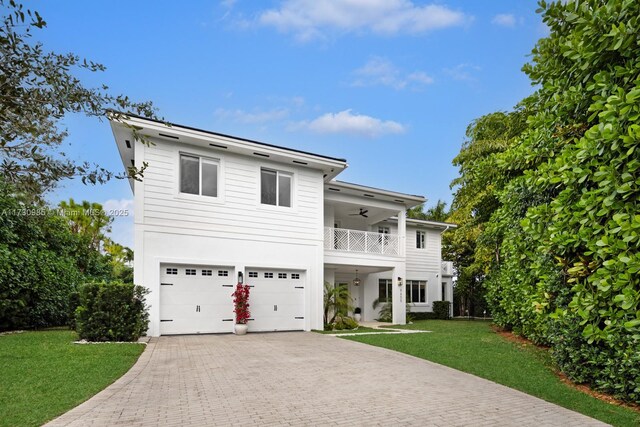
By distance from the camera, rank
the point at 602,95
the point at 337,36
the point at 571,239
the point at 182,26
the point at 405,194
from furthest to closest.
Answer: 1. the point at 405,194
2. the point at 337,36
3. the point at 182,26
4. the point at 571,239
5. the point at 602,95

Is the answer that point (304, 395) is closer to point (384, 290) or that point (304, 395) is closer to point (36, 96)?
point (36, 96)

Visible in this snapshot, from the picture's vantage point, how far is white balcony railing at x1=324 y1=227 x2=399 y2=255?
1936cm

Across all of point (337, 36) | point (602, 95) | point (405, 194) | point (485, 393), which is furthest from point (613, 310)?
point (405, 194)

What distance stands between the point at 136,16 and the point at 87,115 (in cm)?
416

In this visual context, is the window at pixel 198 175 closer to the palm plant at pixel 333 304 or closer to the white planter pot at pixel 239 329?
the white planter pot at pixel 239 329

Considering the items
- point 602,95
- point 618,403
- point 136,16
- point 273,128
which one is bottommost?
point 618,403

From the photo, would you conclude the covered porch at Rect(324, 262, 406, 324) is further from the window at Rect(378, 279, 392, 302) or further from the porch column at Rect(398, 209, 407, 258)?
the porch column at Rect(398, 209, 407, 258)

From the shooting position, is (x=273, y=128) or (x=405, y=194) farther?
(x=273, y=128)

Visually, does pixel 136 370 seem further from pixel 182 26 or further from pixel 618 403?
pixel 618 403

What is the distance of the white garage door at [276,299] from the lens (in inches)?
627

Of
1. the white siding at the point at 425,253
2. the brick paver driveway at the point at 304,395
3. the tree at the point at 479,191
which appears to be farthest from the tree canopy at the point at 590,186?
the white siding at the point at 425,253

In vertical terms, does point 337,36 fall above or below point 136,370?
above

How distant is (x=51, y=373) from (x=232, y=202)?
8.70 m

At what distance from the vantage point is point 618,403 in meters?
6.70
